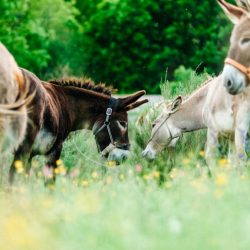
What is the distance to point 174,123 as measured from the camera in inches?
495

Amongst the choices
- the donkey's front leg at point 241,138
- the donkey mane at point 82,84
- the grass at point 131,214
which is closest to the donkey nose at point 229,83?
the donkey's front leg at point 241,138

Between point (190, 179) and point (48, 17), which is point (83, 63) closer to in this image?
point (48, 17)

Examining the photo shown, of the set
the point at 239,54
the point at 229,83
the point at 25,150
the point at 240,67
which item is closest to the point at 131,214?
the point at 25,150

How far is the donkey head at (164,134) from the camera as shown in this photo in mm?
12562

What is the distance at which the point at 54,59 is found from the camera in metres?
52.9

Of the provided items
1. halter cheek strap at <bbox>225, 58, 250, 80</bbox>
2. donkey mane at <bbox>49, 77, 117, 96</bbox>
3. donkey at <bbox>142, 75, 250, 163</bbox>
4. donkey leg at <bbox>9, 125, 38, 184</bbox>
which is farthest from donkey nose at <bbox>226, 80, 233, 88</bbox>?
donkey mane at <bbox>49, 77, 117, 96</bbox>

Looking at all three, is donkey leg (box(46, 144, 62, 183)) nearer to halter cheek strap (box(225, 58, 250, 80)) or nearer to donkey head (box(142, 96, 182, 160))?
donkey head (box(142, 96, 182, 160))

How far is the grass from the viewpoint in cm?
562

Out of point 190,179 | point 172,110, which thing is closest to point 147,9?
point 172,110

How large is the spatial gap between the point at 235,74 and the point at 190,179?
2577mm

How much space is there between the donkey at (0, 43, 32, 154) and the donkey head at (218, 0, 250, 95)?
2201 millimetres

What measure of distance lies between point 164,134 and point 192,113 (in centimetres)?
53

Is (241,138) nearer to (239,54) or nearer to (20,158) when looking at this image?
(239,54)

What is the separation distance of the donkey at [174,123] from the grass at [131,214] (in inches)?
158
